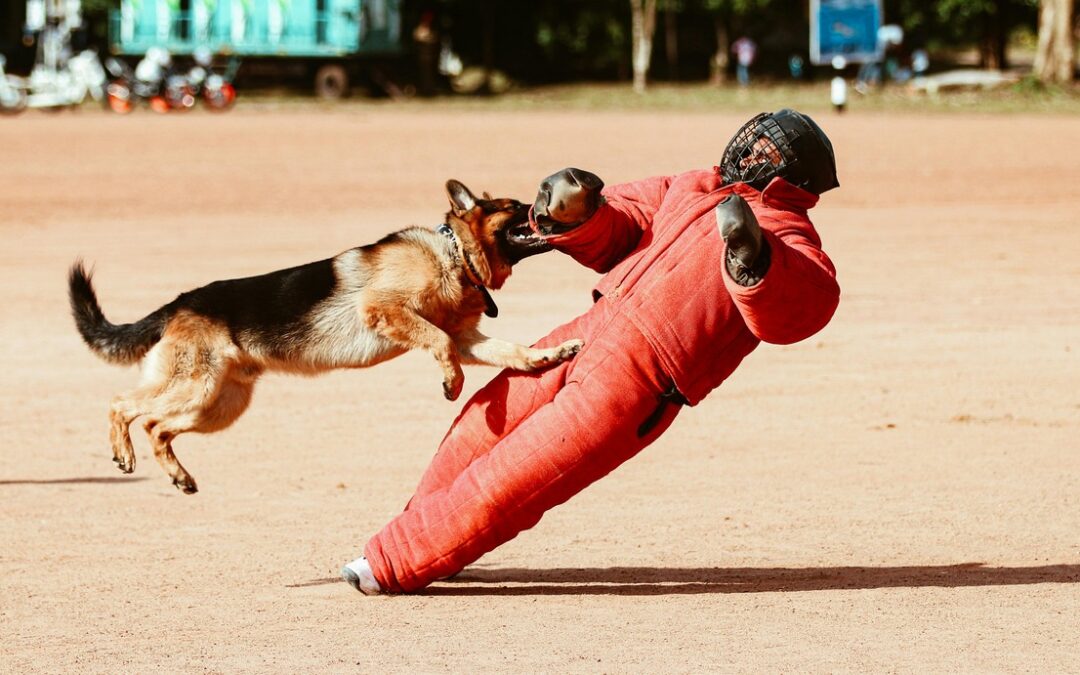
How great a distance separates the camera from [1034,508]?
7.32m

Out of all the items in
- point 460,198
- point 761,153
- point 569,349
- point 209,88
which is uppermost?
point 209,88

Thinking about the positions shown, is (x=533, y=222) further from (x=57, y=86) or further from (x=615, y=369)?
(x=57, y=86)

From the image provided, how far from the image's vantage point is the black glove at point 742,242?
187 inches

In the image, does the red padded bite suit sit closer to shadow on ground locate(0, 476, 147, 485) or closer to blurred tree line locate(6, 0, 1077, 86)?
shadow on ground locate(0, 476, 147, 485)

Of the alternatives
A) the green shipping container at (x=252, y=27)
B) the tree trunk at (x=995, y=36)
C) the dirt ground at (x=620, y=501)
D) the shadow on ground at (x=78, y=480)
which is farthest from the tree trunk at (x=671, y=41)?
the shadow on ground at (x=78, y=480)

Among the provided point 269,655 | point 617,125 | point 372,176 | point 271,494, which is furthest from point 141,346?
point 617,125

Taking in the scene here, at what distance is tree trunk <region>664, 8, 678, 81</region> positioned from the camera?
56281 millimetres

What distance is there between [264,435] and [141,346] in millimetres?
2289

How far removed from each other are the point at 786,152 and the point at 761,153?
4.1 inches

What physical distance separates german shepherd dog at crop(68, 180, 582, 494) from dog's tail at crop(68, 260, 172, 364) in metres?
0.01

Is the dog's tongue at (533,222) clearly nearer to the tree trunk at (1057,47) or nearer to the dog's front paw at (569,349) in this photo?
the dog's front paw at (569,349)

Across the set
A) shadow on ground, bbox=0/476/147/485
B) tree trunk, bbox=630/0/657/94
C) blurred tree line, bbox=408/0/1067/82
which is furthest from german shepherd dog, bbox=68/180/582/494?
blurred tree line, bbox=408/0/1067/82

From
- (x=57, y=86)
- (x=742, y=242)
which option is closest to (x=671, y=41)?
(x=57, y=86)

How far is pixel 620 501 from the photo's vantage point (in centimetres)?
768
